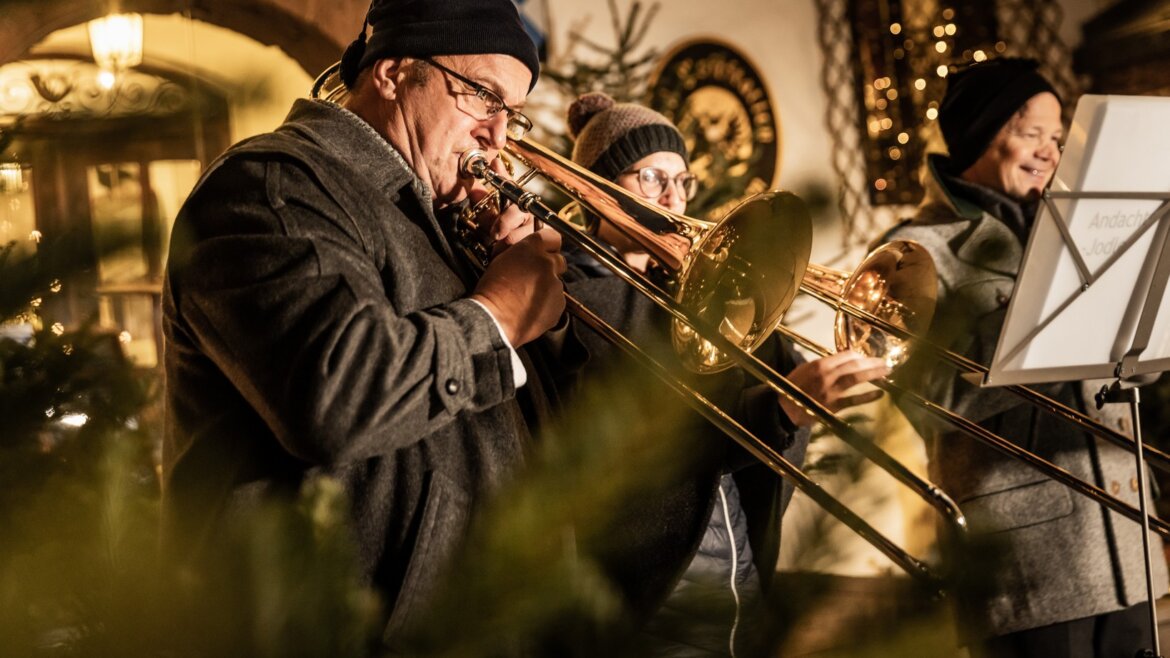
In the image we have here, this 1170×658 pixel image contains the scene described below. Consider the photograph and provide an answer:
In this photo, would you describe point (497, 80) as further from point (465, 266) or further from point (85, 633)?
point (85, 633)

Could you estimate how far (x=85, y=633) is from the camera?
52cm

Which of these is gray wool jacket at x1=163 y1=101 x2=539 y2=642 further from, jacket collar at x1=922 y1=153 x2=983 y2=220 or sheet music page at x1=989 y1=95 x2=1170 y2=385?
jacket collar at x1=922 y1=153 x2=983 y2=220

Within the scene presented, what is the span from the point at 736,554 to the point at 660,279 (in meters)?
0.53

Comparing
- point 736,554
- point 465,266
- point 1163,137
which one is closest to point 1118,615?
point 736,554

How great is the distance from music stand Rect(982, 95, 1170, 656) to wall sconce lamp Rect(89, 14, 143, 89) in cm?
120

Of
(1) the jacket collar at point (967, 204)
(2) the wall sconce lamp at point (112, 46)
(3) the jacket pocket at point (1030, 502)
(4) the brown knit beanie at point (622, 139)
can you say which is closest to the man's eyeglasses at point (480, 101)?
(4) the brown knit beanie at point (622, 139)

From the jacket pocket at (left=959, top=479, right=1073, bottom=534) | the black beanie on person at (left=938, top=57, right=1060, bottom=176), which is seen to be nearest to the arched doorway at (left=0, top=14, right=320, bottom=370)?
the jacket pocket at (left=959, top=479, right=1073, bottom=534)

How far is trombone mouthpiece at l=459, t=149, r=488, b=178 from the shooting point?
5.11 feet

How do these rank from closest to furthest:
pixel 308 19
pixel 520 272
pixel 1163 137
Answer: pixel 520 272
pixel 1163 137
pixel 308 19

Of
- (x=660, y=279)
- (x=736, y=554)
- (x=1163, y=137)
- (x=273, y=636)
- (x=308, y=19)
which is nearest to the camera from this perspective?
(x=273, y=636)

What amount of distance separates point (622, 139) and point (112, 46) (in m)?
1.79

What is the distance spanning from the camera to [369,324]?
1.06m

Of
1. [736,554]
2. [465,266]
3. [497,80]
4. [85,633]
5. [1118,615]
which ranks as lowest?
[1118,615]

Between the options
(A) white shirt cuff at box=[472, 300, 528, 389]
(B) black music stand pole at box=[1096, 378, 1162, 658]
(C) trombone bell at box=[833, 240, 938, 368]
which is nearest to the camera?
(A) white shirt cuff at box=[472, 300, 528, 389]
